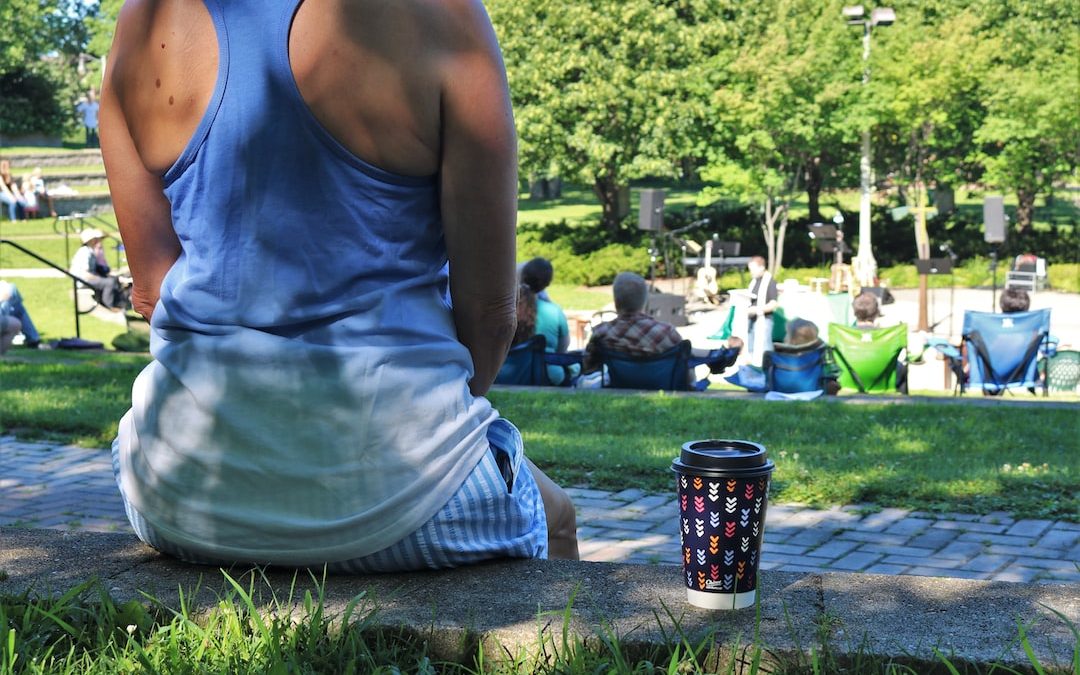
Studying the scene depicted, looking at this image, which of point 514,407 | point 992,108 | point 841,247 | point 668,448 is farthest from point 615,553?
point 992,108

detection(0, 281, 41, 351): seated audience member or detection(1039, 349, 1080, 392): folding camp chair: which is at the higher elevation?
detection(0, 281, 41, 351): seated audience member

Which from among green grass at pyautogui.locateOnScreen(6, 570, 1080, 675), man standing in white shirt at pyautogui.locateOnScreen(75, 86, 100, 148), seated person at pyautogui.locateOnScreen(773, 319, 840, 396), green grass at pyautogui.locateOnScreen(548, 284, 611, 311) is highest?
man standing in white shirt at pyautogui.locateOnScreen(75, 86, 100, 148)

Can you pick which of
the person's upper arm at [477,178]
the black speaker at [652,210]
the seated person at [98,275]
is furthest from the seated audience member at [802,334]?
the black speaker at [652,210]

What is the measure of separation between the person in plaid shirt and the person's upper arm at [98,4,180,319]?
7896 millimetres

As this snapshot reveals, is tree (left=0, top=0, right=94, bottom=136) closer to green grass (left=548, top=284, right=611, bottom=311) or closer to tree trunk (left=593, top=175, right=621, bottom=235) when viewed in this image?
tree trunk (left=593, top=175, right=621, bottom=235)

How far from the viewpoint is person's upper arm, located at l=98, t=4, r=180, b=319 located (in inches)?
97.4

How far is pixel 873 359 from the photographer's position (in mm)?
12641

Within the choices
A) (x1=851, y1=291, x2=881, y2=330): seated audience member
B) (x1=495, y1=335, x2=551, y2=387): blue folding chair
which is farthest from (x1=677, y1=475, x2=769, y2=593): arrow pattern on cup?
(x1=851, y1=291, x2=881, y2=330): seated audience member

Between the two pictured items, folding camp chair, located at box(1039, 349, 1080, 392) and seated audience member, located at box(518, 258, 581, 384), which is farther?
folding camp chair, located at box(1039, 349, 1080, 392)

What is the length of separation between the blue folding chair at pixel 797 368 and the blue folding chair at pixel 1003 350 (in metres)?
2.93

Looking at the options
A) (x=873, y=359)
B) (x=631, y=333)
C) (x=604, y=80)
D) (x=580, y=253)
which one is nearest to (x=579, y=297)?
(x=580, y=253)

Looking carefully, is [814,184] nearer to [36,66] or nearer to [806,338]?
[806,338]

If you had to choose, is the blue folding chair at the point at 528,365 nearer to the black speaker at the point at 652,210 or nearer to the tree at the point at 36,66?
the black speaker at the point at 652,210

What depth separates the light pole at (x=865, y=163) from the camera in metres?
28.9
